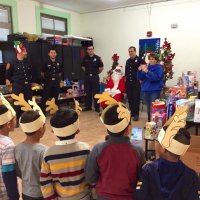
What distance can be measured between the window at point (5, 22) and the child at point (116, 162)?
4917mm

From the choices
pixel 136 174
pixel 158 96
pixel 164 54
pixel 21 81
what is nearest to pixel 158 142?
pixel 136 174

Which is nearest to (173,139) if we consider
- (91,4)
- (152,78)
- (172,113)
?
(172,113)

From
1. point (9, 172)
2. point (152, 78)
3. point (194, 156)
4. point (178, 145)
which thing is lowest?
point (194, 156)

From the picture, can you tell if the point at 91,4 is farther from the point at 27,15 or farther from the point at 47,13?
the point at 27,15

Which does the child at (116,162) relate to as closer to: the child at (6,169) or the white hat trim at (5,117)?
the child at (6,169)

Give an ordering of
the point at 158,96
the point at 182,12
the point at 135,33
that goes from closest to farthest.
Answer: the point at 158,96
the point at 182,12
the point at 135,33

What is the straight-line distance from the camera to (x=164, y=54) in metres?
5.12

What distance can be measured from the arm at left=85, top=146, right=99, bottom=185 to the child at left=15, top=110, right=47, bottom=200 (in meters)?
0.30

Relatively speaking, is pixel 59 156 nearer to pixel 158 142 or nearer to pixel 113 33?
pixel 158 142

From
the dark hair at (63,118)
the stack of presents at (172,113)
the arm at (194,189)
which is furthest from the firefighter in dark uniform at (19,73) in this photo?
the arm at (194,189)

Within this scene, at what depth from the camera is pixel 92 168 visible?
4.09 ft

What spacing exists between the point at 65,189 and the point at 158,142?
0.56 meters

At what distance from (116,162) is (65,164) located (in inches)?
10.6

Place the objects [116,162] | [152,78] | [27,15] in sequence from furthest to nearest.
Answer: [27,15] < [152,78] < [116,162]
